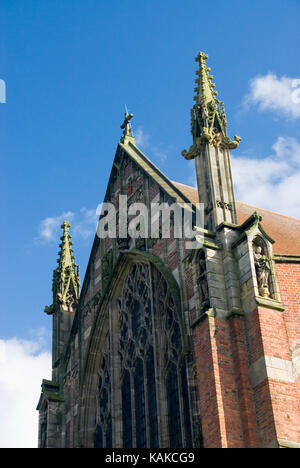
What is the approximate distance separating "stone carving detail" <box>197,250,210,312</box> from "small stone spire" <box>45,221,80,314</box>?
9.44 meters

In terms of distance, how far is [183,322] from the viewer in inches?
818

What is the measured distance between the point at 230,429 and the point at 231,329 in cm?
234

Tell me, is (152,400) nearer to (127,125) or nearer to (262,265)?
(262,265)

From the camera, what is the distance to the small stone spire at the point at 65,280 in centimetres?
2833

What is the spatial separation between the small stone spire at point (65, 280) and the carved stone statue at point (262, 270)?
1038 cm

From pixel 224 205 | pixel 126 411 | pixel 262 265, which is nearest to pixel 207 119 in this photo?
pixel 224 205

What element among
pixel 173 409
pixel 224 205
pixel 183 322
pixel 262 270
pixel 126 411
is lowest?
pixel 173 409

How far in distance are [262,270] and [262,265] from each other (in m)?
0.13

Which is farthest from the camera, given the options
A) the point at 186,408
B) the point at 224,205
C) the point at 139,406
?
the point at 139,406

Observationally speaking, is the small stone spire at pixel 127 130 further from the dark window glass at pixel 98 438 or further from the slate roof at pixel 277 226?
the dark window glass at pixel 98 438

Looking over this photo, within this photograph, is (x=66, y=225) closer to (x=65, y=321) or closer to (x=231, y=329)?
(x=65, y=321)

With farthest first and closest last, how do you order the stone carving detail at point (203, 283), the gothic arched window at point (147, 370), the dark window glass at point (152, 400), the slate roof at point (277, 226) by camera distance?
the slate roof at point (277, 226) < the dark window glass at point (152, 400) < the gothic arched window at point (147, 370) < the stone carving detail at point (203, 283)

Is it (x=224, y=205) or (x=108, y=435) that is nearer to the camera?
(x=224, y=205)

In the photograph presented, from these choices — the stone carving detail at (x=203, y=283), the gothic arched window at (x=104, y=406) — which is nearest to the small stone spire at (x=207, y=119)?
the stone carving detail at (x=203, y=283)
